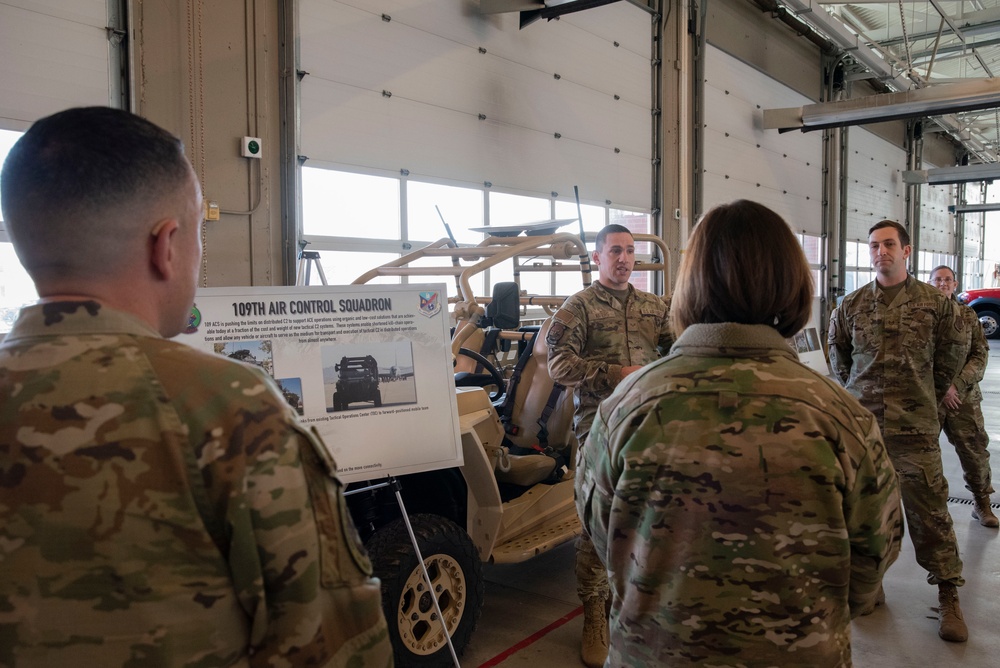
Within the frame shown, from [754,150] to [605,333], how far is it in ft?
30.4

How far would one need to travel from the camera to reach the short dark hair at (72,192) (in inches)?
32.2

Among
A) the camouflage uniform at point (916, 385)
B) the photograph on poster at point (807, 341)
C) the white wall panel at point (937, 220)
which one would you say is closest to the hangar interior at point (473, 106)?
the camouflage uniform at point (916, 385)

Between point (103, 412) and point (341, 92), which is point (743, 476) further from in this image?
point (341, 92)

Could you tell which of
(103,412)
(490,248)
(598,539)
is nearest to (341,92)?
(490,248)

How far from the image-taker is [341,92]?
220 inches

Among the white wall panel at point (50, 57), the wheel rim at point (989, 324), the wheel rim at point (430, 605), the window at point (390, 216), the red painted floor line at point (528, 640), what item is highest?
the white wall panel at point (50, 57)

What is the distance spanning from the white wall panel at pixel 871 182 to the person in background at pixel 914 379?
12524mm

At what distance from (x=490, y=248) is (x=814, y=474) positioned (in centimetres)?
296

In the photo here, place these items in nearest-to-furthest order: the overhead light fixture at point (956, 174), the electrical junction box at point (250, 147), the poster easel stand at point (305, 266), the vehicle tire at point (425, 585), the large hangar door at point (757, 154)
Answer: the vehicle tire at point (425, 585) → the electrical junction box at point (250, 147) → the poster easel stand at point (305, 266) → the large hangar door at point (757, 154) → the overhead light fixture at point (956, 174)

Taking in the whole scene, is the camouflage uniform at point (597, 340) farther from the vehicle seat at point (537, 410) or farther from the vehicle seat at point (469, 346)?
the vehicle seat at point (469, 346)

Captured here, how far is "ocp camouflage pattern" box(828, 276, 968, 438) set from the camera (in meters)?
3.20

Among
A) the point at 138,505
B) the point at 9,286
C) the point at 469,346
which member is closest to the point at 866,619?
the point at 469,346

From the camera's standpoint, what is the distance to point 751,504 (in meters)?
1.29

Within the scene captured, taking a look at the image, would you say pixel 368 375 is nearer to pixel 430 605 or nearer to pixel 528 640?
pixel 430 605
